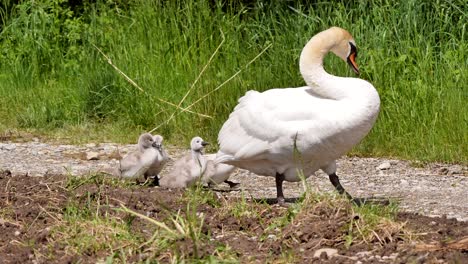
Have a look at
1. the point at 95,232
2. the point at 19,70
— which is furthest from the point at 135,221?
the point at 19,70

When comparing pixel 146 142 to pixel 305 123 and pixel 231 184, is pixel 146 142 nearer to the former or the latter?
pixel 231 184

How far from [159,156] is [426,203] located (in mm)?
2172

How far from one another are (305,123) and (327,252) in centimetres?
203

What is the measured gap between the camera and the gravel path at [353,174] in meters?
8.70

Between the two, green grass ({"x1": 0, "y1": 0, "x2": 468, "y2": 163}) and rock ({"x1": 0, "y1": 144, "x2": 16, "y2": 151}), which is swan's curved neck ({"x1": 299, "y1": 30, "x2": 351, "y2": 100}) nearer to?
green grass ({"x1": 0, "y1": 0, "x2": 468, "y2": 163})

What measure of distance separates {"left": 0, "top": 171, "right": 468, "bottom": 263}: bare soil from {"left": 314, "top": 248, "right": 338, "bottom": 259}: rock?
0.02 meters

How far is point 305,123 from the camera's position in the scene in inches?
309

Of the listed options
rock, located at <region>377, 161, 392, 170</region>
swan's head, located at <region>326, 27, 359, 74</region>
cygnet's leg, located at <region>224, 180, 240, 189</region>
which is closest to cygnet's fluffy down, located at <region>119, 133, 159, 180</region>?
cygnet's leg, located at <region>224, 180, 240, 189</region>

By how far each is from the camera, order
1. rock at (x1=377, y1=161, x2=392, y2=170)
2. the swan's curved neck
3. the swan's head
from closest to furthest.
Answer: the swan's curved neck < the swan's head < rock at (x1=377, y1=161, x2=392, y2=170)

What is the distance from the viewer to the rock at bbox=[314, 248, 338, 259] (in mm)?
5898

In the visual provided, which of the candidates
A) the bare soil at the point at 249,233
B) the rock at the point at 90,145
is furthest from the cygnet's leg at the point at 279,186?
the rock at the point at 90,145

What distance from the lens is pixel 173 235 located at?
587 cm

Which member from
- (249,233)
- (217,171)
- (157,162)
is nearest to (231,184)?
(217,171)

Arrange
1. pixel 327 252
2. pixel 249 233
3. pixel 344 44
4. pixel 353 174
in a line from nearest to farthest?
pixel 327 252 → pixel 249 233 → pixel 344 44 → pixel 353 174
